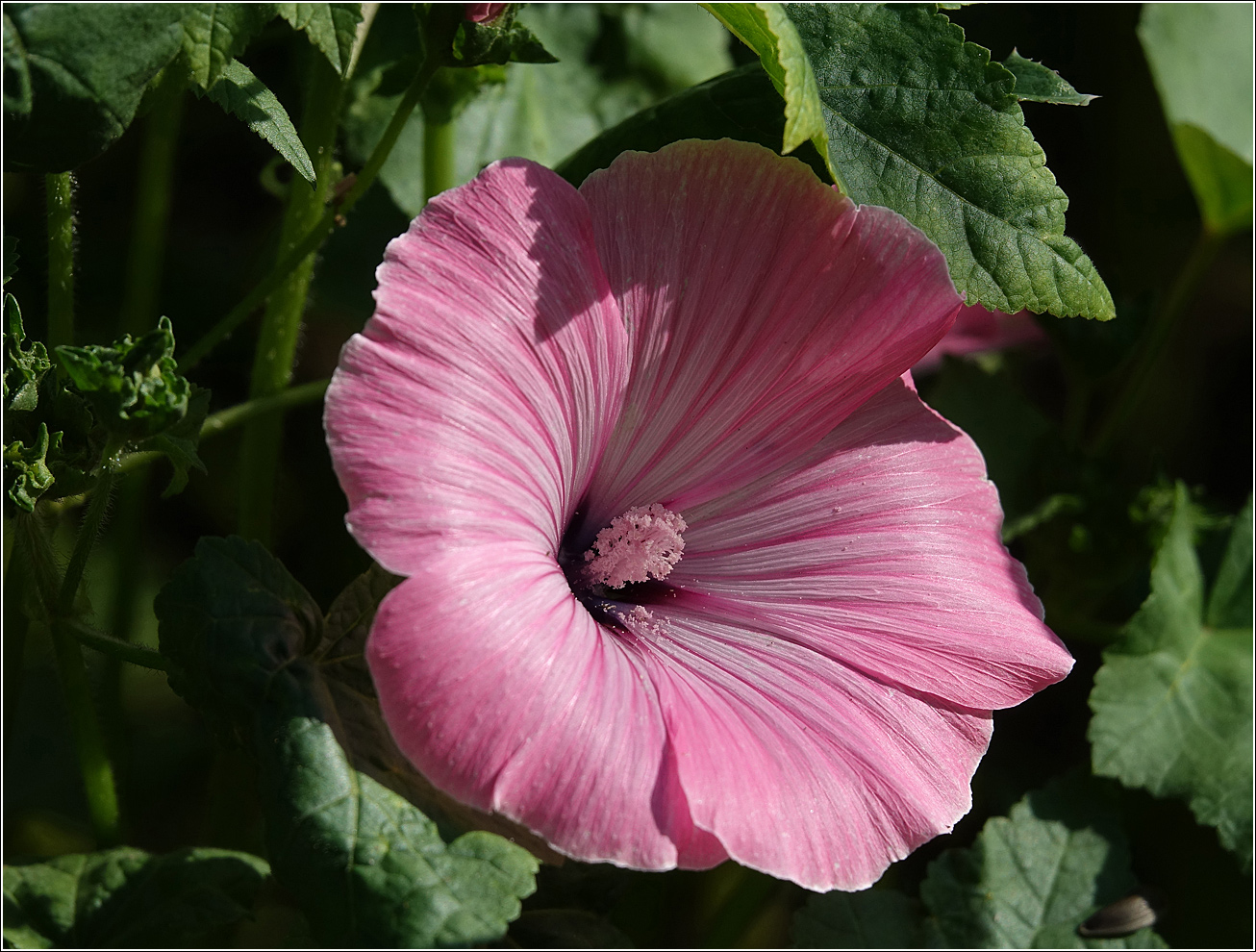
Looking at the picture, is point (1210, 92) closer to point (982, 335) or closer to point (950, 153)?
point (982, 335)

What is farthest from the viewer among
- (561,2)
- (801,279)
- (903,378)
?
(561,2)

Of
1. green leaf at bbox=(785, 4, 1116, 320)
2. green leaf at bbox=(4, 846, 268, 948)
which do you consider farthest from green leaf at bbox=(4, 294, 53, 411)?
green leaf at bbox=(785, 4, 1116, 320)

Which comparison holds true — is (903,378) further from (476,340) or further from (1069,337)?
(1069,337)

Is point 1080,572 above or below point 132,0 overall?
below

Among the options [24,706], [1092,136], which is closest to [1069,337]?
[1092,136]

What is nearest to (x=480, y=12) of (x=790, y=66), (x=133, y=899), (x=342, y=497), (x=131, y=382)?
(x=790, y=66)

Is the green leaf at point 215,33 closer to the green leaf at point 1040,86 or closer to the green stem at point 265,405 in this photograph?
the green stem at point 265,405
